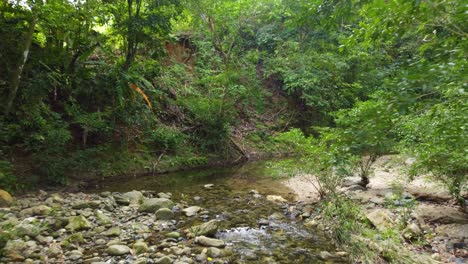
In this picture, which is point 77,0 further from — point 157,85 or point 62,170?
point 157,85

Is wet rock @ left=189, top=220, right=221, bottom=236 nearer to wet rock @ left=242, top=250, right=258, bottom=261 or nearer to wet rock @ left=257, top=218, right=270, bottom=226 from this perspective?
wet rock @ left=242, top=250, right=258, bottom=261

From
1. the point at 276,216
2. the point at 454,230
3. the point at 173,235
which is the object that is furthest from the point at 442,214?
the point at 173,235

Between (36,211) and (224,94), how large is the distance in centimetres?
845

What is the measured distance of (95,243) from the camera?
4.43 metres

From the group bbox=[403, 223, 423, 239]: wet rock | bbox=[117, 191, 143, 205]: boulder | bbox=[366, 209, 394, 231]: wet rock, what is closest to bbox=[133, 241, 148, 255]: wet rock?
bbox=[117, 191, 143, 205]: boulder

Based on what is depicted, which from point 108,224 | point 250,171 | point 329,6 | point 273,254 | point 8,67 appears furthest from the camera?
point 250,171

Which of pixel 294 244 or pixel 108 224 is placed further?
pixel 108 224

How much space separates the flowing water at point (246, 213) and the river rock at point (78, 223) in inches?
63.2

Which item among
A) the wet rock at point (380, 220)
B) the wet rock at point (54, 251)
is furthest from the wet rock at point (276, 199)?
the wet rock at point (54, 251)

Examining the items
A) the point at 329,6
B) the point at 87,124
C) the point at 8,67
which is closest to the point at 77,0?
the point at 8,67

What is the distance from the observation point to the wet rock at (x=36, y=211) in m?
5.07

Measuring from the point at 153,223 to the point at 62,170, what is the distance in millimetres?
3411

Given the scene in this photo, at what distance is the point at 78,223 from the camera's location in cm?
488

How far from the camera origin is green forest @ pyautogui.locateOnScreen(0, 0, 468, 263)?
2688mm
